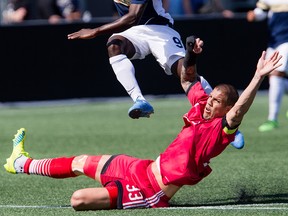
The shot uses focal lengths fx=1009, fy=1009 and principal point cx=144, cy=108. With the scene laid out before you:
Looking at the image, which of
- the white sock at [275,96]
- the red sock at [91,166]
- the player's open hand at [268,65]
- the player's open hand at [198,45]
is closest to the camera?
the player's open hand at [268,65]

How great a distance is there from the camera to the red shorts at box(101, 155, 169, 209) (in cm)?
840

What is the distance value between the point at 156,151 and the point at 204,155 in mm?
→ 4586

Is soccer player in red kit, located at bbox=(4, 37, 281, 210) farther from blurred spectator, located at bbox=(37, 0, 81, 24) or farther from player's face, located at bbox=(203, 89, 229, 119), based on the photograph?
blurred spectator, located at bbox=(37, 0, 81, 24)

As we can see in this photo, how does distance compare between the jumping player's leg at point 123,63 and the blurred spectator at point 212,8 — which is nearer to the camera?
the jumping player's leg at point 123,63

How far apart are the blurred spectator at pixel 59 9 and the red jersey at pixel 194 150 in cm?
1394

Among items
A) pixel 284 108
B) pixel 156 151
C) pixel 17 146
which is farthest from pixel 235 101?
pixel 284 108

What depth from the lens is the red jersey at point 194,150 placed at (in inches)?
331

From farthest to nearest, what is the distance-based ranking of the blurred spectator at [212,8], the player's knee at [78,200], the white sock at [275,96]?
the blurred spectator at [212,8] → the white sock at [275,96] → the player's knee at [78,200]

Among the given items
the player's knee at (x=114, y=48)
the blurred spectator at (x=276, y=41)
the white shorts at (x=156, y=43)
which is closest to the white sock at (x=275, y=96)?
the blurred spectator at (x=276, y=41)

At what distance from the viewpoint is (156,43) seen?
10.6 metres

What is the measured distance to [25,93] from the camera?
20.0 meters

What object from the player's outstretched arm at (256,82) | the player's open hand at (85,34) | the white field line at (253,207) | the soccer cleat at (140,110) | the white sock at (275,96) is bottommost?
the white sock at (275,96)

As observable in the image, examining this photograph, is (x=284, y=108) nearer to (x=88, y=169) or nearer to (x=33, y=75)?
(x=33, y=75)

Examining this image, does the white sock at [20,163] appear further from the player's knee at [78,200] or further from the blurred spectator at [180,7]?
the blurred spectator at [180,7]
